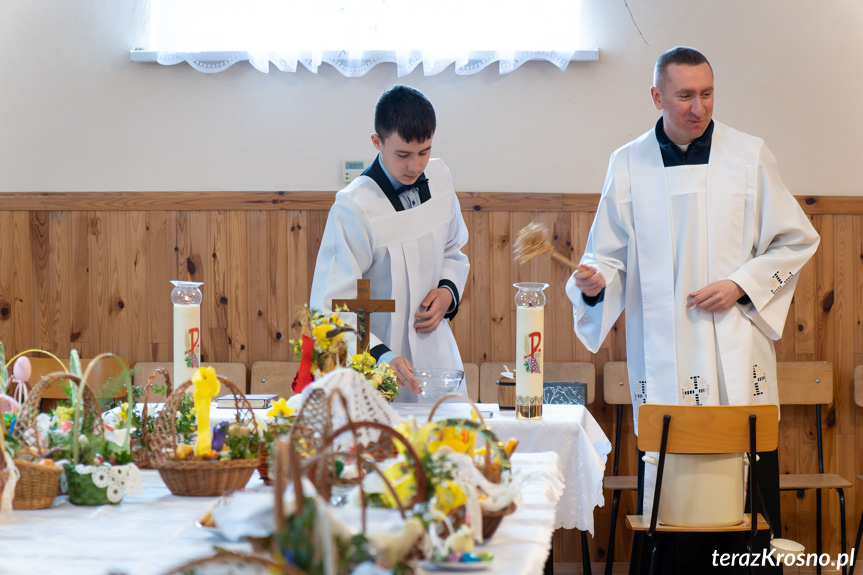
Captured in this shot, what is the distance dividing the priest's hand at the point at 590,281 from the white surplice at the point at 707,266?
12 cm

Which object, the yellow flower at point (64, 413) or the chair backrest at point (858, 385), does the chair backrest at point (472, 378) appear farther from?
the yellow flower at point (64, 413)

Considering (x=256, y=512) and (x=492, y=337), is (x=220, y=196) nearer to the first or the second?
(x=492, y=337)

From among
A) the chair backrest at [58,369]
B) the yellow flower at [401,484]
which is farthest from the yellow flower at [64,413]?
the chair backrest at [58,369]

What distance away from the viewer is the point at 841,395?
14.6ft

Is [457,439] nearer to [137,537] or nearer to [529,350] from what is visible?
[137,537]

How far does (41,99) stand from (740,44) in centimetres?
355

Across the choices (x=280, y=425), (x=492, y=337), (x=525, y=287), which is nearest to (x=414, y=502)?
(x=280, y=425)

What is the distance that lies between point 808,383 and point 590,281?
5.73 ft

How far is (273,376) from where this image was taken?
446 centimetres

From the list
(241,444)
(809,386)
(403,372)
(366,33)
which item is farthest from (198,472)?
(809,386)

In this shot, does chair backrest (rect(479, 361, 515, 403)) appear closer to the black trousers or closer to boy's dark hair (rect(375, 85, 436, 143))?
the black trousers

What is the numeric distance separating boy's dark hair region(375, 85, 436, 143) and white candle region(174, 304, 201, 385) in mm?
942

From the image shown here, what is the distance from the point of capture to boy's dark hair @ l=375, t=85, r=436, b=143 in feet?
10.2

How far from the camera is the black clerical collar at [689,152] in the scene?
3.40m
